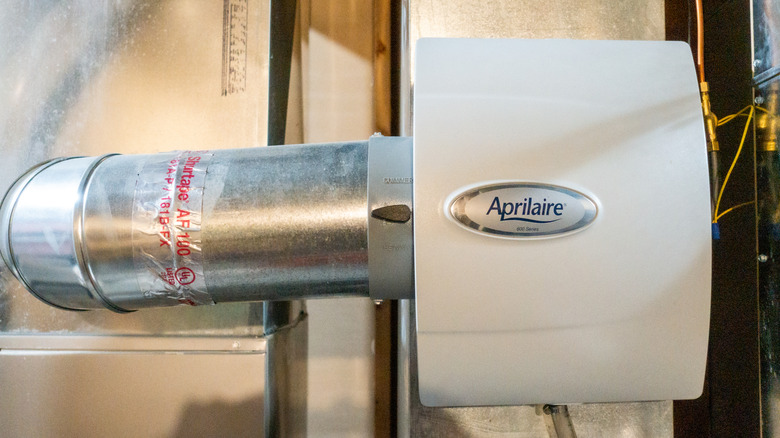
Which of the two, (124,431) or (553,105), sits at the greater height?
(553,105)

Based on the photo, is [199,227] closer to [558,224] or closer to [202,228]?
[202,228]

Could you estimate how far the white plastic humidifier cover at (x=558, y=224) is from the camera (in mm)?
606

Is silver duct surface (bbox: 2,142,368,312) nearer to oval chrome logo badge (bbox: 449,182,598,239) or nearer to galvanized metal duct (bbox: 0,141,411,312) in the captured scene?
galvanized metal duct (bbox: 0,141,411,312)

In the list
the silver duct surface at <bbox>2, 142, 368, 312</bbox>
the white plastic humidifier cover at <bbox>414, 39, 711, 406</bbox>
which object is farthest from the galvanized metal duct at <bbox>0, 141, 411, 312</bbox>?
the white plastic humidifier cover at <bbox>414, 39, 711, 406</bbox>

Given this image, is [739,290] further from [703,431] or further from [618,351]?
[618,351]

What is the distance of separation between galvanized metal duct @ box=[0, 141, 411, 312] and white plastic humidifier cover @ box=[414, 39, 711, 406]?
0.44ft

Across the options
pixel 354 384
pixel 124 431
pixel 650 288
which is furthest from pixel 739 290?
pixel 124 431

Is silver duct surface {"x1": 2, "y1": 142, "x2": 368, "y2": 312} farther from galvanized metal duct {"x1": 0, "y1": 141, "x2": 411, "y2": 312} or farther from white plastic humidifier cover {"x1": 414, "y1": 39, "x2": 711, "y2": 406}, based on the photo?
white plastic humidifier cover {"x1": 414, "y1": 39, "x2": 711, "y2": 406}

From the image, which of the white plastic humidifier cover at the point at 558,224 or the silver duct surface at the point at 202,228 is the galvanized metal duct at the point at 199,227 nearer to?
the silver duct surface at the point at 202,228

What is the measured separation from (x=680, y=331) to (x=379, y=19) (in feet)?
3.42

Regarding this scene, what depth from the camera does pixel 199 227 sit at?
648 millimetres

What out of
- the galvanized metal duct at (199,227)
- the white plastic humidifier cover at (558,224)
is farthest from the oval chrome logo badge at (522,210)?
the galvanized metal duct at (199,227)

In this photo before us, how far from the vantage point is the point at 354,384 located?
1220 millimetres

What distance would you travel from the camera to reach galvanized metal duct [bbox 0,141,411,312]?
2.14 feet
